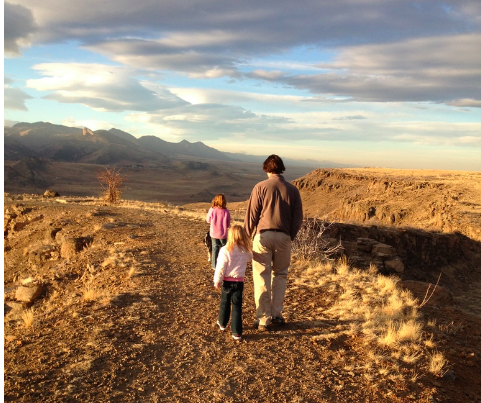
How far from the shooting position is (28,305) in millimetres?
8609

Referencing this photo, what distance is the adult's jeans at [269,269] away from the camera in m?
5.54

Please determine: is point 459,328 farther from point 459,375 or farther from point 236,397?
point 236,397

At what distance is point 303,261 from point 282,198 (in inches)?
215

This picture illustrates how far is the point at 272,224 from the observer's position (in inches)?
216

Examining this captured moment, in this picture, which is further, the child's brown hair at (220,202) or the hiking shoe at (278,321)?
the child's brown hair at (220,202)

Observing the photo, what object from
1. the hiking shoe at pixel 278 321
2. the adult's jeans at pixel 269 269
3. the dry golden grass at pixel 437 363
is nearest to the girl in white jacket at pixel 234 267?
the adult's jeans at pixel 269 269

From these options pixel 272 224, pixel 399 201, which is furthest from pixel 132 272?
pixel 399 201

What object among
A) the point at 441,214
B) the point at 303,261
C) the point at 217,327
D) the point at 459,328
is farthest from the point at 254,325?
the point at 441,214

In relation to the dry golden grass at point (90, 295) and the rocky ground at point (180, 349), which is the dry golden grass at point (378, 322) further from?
the dry golden grass at point (90, 295)

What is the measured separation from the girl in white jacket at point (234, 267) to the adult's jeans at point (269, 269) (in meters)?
0.19

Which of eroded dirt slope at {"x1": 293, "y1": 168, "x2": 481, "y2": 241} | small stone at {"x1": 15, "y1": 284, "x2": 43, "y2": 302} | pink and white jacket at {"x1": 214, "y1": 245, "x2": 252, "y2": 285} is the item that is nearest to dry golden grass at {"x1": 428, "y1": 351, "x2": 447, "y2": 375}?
pink and white jacket at {"x1": 214, "y1": 245, "x2": 252, "y2": 285}

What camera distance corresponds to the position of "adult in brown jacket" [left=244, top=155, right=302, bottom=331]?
5504 mm

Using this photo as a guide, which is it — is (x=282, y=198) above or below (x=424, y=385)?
above

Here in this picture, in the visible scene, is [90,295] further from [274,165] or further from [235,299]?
[274,165]
